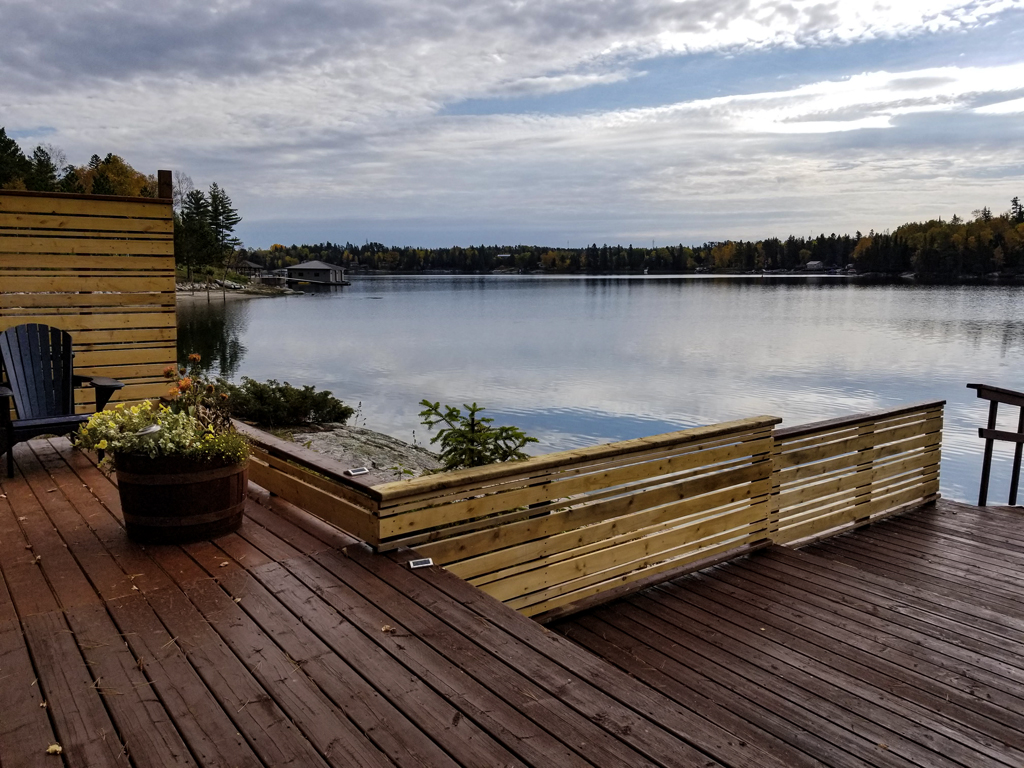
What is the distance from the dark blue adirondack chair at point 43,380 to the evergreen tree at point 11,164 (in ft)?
155

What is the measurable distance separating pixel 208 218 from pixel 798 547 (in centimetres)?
7652

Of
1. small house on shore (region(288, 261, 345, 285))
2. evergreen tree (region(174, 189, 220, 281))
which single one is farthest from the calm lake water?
small house on shore (region(288, 261, 345, 285))

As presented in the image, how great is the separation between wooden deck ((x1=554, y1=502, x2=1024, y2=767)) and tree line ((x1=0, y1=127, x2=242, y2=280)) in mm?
40941

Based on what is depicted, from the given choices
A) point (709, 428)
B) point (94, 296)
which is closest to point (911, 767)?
point (709, 428)

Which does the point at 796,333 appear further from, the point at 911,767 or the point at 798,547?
the point at 911,767

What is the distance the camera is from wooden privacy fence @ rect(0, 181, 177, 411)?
223 inches

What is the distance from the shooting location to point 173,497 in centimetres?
318

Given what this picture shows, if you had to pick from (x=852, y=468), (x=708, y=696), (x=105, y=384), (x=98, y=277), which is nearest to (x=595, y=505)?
(x=708, y=696)

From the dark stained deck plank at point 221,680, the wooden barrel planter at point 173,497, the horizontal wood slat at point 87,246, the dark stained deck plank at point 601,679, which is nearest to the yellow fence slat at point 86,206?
the horizontal wood slat at point 87,246

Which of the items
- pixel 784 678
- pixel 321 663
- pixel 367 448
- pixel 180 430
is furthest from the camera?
pixel 367 448

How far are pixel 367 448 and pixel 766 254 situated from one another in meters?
140

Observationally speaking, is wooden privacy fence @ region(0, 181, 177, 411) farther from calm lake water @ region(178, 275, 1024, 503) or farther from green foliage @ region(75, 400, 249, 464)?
calm lake water @ region(178, 275, 1024, 503)

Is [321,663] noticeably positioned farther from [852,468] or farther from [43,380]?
[852,468]

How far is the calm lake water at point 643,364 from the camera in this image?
1627 cm
